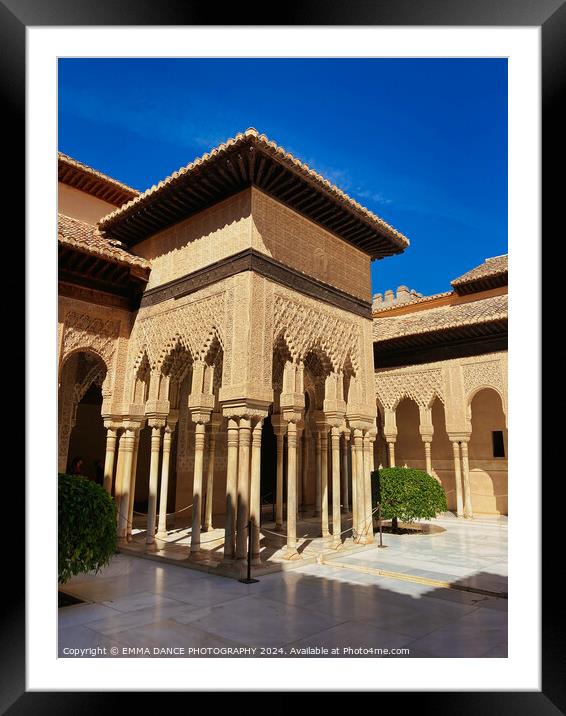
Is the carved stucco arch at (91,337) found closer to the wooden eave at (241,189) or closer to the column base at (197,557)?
the wooden eave at (241,189)

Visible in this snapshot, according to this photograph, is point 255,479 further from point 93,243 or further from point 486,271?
point 486,271

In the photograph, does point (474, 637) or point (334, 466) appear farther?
point (334, 466)

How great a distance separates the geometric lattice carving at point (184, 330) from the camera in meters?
7.69

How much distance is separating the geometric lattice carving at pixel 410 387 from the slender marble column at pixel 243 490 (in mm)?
8865

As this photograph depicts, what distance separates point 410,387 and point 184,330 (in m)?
8.70

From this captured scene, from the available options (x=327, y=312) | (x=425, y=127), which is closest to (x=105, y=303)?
(x=327, y=312)

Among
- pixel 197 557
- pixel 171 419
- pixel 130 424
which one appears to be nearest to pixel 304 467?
pixel 171 419

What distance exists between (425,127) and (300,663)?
5.01m

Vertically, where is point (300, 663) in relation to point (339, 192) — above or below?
below

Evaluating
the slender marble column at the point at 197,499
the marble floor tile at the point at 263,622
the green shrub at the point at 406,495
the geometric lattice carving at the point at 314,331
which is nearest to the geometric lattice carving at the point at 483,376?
the green shrub at the point at 406,495
